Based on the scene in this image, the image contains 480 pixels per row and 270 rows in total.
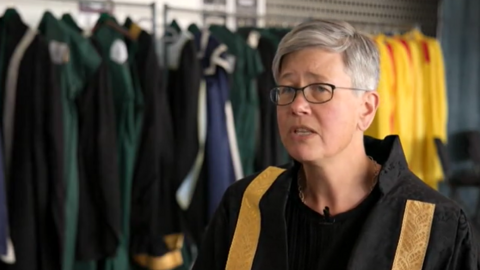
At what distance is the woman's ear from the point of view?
1226 millimetres

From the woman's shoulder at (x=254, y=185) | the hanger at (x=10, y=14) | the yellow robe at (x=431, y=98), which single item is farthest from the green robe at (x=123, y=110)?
the yellow robe at (x=431, y=98)

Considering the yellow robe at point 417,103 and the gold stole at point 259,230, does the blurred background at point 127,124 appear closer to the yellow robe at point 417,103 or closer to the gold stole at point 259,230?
the yellow robe at point 417,103

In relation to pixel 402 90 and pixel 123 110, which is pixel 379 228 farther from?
pixel 402 90

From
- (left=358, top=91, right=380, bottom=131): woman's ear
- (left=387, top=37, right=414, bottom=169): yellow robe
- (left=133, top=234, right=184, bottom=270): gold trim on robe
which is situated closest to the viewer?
(left=358, top=91, right=380, bottom=131): woman's ear

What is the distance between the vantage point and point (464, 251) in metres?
1.12

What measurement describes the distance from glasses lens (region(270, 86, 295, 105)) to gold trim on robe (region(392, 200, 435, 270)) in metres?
0.33

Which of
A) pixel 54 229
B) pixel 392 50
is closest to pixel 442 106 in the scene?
pixel 392 50

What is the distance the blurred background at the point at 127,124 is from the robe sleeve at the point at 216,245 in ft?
3.26

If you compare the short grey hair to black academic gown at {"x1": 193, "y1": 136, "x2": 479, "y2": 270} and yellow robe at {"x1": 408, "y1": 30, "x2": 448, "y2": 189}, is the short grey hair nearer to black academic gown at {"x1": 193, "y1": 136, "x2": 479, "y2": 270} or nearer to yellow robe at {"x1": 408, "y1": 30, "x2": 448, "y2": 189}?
black academic gown at {"x1": 193, "y1": 136, "x2": 479, "y2": 270}

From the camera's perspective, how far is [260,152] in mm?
2766

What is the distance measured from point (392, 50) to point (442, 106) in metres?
0.55

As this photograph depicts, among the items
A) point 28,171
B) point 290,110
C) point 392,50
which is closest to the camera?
point 290,110

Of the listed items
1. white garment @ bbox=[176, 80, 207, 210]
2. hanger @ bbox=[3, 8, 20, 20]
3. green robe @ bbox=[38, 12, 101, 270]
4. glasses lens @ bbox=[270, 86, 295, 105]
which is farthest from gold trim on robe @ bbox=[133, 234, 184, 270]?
glasses lens @ bbox=[270, 86, 295, 105]

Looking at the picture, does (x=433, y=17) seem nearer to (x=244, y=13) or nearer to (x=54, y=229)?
(x=244, y=13)
